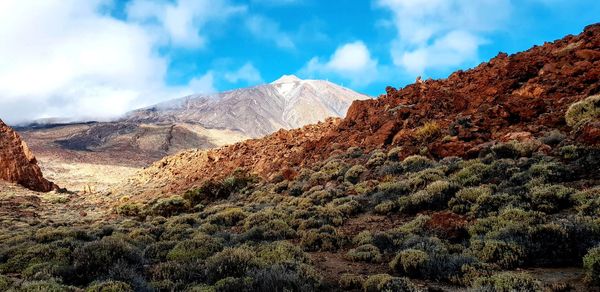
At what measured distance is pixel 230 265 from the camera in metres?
7.38

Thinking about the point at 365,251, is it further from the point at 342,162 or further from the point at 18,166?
the point at 18,166

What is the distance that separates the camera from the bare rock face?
3953cm

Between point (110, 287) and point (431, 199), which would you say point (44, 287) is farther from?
point (431, 199)

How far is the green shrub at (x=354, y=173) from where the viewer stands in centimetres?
1891

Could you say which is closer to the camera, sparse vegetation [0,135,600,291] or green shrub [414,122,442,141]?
sparse vegetation [0,135,600,291]

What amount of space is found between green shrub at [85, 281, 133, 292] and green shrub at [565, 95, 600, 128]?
14.8 meters

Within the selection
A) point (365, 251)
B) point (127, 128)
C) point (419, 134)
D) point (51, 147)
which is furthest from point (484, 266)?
point (127, 128)

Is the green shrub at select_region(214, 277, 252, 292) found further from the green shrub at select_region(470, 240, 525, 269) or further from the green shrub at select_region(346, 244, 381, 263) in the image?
the green shrub at select_region(470, 240, 525, 269)

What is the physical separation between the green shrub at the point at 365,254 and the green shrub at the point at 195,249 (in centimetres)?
323

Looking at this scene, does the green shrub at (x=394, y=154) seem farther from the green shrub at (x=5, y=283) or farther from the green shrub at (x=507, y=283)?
the green shrub at (x=5, y=283)

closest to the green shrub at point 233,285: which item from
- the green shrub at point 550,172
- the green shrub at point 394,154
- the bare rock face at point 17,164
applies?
the green shrub at point 550,172

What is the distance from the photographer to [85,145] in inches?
4643

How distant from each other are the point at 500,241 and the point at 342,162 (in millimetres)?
15086

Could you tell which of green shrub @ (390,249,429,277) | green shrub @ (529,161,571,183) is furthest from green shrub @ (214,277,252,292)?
green shrub @ (529,161,571,183)
